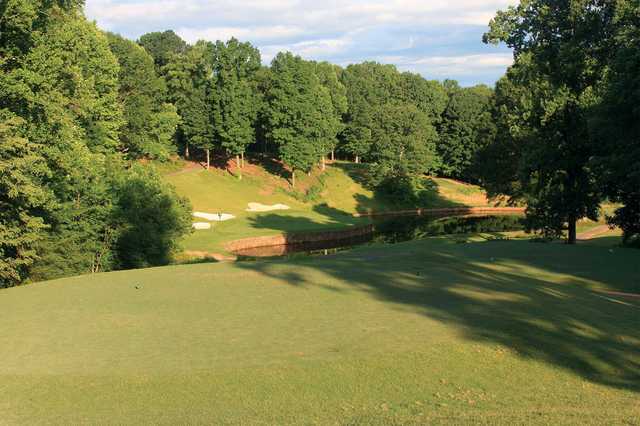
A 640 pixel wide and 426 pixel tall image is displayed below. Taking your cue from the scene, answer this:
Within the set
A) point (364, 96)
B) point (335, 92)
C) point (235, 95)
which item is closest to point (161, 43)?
point (335, 92)

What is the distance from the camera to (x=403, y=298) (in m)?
19.8

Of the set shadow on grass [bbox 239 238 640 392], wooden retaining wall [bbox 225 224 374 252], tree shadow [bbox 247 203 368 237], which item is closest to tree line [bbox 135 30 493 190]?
tree shadow [bbox 247 203 368 237]

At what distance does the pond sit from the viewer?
60.1m

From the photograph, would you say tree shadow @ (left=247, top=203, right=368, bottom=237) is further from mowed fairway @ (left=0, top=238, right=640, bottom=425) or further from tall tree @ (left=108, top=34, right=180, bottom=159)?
mowed fairway @ (left=0, top=238, right=640, bottom=425)

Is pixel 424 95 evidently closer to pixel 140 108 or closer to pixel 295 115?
pixel 295 115

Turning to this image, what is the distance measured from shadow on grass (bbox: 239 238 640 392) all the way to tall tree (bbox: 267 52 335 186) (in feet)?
186

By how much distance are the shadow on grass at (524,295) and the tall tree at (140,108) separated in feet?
142

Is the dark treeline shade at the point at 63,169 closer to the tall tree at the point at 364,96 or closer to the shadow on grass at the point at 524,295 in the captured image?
the shadow on grass at the point at 524,295

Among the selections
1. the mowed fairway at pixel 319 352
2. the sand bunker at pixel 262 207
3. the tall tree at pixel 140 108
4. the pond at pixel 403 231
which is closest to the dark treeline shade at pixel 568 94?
the pond at pixel 403 231

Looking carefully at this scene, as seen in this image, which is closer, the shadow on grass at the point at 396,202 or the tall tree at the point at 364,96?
the shadow on grass at the point at 396,202

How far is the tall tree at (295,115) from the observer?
292 feet

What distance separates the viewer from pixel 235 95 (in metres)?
91.8

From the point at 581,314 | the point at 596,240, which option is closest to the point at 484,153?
the point at 596,240

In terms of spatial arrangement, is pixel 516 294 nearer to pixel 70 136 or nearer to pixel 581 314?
pixel 581 314
